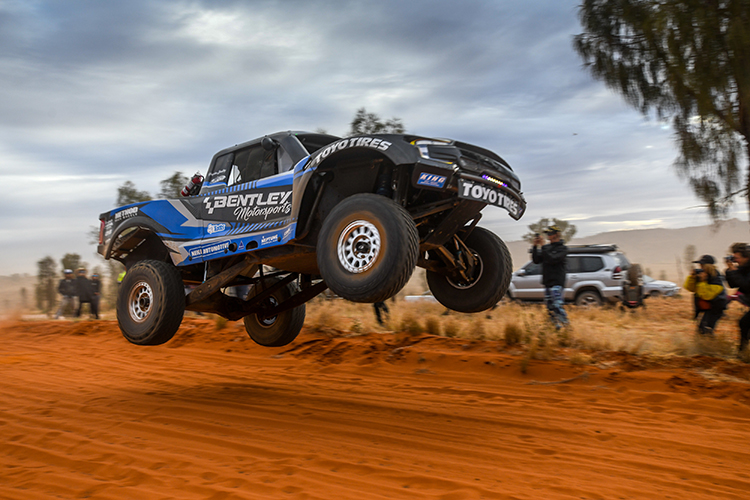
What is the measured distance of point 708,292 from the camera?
313 inches

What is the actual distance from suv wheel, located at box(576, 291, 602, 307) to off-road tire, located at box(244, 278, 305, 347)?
9.27m

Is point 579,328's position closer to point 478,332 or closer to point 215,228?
point 478,332

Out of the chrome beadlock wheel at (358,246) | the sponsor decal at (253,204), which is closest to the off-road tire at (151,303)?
the sponsor decal at (253,204)

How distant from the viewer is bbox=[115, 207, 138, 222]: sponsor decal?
6.31 m

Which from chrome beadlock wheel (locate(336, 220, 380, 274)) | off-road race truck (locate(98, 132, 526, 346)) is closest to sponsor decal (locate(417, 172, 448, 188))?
off-road race truck (locate(98, 132, 526, 346))

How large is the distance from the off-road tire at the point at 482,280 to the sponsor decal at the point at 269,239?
1762 millimetres

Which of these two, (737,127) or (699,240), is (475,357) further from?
(699,240)

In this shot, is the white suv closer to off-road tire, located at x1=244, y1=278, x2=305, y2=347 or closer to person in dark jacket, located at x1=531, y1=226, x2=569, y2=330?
person in dark jacket, located at x1=531, y1=226, x2=569, y2=330

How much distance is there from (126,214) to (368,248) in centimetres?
371

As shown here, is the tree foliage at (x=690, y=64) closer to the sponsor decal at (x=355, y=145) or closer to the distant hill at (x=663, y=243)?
the sponsor decal at (x=355, y=145)

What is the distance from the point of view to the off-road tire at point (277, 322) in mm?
7082

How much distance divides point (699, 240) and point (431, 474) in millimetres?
112692

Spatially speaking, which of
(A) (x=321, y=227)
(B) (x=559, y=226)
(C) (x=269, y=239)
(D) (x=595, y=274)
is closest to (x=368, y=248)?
(A) (x=321, y=227)

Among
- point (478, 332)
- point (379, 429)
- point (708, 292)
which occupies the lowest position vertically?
point (379, 429)
